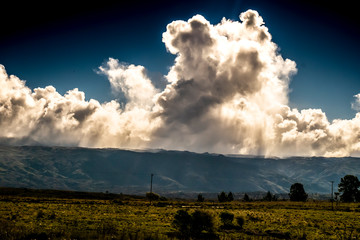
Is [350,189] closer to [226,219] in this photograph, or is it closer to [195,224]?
[226,219]

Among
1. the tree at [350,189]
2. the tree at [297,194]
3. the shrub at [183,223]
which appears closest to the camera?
the shrub at [183,223]

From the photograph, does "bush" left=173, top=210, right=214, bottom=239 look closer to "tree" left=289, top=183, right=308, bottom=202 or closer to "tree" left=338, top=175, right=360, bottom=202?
"tree" left=338, top=175, right=360, bottom=202

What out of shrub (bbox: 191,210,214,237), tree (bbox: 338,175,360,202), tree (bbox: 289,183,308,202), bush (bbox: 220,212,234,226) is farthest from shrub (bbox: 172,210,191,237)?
tree (bbox: 289,183,308,202)

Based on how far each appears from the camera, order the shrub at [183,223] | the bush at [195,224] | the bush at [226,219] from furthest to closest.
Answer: the bush at [226,219] → the shrub at [183,223] → the bush at [195,224]

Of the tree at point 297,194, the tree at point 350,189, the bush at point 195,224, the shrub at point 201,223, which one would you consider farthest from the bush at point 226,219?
the tree at point 297,194

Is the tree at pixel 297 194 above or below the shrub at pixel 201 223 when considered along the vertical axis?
below

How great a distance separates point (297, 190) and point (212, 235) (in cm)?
14915

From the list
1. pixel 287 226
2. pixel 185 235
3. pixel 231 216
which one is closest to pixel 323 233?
pixel 287 226

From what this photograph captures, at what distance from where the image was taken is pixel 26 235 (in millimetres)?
30781

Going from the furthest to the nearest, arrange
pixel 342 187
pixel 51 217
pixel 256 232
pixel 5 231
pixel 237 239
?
pixel 342 187
pixel 51 217
pixel 256 232
pixel 237 239
pixel 5 231

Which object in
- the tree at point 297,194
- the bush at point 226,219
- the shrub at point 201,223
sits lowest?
the tree at point 297,194

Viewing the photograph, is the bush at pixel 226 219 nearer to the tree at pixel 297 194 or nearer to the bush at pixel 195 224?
the bush at pixel 195 224

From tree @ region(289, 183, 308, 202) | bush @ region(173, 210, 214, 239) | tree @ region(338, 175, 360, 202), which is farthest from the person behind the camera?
tree @ region(289, 183, 308, 202)

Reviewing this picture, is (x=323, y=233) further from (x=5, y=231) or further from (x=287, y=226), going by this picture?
(x=5, y=231)
